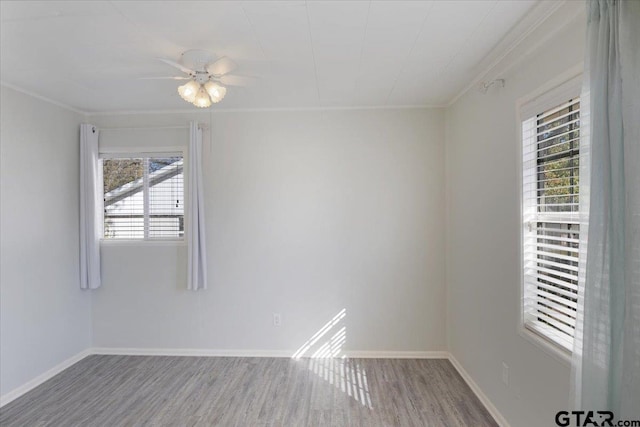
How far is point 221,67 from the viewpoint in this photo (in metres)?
2.37

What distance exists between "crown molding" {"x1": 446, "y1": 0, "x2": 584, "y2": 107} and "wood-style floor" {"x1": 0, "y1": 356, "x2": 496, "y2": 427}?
8.40 ft

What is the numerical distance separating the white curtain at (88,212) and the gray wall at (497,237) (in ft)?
12.2

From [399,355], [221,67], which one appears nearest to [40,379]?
[221,67]

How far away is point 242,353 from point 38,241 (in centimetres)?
220

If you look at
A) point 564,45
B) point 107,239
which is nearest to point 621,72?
point 564,45

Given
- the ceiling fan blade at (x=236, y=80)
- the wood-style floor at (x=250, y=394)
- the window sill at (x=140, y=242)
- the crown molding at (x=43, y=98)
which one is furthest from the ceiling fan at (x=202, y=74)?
the wood-style floor at (x=250, y=394)

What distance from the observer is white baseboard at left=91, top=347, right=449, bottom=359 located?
3355 mm

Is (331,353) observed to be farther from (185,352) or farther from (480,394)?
(185,352)

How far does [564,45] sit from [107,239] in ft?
14.0

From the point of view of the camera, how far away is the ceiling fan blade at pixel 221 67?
2.27 metres

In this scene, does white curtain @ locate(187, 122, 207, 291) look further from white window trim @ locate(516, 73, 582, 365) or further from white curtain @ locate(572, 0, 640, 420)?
white curtain @ locate(572, 0, 640, 420)

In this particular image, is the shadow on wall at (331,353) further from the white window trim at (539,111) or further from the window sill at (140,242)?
the window sill at (140,242)

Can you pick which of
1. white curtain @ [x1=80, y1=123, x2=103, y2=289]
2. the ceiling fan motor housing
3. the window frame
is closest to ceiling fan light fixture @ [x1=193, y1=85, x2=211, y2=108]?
the ceiling fan motor housing

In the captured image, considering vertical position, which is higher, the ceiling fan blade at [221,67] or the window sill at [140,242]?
the ceiling fan blade at [221,67]
